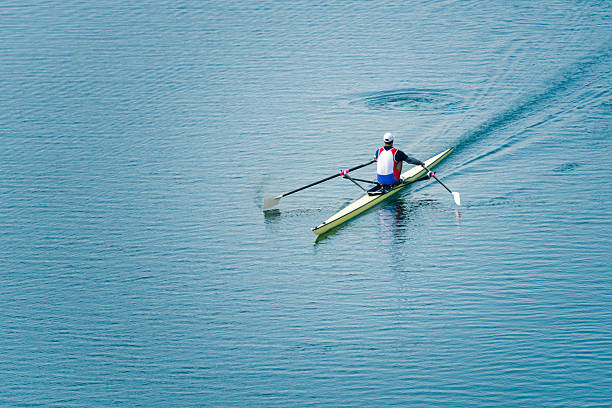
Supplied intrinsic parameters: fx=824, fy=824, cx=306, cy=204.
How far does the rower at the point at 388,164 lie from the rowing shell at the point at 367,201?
248 millimetres

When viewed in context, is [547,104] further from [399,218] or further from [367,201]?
[367,201]

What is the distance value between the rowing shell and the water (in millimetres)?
392

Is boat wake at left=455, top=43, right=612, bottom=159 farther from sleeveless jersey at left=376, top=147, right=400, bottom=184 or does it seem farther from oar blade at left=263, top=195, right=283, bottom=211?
oar blade at left=263, top=195, right=283, bottom=211

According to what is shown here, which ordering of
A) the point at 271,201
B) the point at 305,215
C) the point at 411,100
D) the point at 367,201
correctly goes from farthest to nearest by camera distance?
the point at 411,100
the point at 271,201
the point at 305,215
the point at 367,201

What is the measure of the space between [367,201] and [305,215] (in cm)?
217

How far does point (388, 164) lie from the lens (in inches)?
1085

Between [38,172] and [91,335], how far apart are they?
1229 cm

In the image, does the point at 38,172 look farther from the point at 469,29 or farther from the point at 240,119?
the point at 469,29

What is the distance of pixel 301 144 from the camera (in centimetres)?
3356

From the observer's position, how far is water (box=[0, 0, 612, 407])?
20562mm

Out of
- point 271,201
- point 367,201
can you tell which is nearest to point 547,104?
point 367,201

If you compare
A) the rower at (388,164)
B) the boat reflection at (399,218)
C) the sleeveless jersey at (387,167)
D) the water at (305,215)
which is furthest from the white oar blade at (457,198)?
the sleeveless jersey at (387,167)

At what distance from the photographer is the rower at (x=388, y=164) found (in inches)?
1083

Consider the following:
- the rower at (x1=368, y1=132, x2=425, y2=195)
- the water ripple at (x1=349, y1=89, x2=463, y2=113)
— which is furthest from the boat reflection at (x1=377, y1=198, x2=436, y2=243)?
the water ripple at (x1=349, y1=89, x2=463, y2=113)
